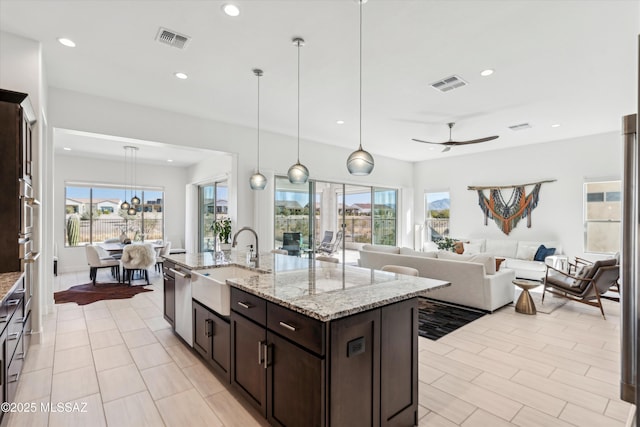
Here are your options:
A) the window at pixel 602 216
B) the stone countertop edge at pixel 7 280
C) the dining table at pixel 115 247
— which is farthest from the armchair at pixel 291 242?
the window at pixel 602 216

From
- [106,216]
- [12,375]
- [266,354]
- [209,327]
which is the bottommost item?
[12,375]

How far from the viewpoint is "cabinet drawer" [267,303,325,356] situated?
164 cm

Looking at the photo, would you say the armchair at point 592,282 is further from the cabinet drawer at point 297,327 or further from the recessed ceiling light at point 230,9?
the recessed ceiling light at point 230,9

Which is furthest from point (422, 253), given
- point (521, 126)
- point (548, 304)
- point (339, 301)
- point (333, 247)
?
point (339, 301)

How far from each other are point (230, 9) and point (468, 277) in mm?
4362

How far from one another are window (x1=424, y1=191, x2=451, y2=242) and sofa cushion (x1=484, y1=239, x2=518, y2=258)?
1.50 m

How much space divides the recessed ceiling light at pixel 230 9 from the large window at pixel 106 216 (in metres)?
7.90

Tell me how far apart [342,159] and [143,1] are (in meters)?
5.63

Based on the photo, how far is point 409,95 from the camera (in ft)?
14.8

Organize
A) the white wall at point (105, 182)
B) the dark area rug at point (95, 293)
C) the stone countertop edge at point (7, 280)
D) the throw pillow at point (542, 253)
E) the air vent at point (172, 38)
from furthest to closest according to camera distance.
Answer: the white wall at point (105, 182), the throw pillow at point (542, 253), the dark area rug at point (95, 293), the air vent at point (172, 38), the stone countertop edge at point (7, 280)

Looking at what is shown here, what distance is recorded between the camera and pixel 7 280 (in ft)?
8.02

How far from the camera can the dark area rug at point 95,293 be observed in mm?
5328

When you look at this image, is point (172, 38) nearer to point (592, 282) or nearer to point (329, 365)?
point (329, 365)

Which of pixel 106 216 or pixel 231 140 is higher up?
pixel 231 140
